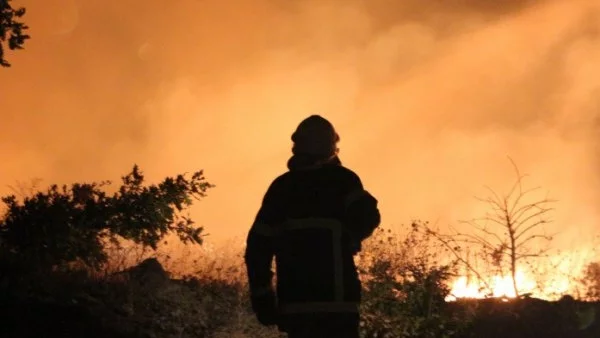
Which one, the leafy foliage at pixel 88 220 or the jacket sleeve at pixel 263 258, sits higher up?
the leafy foliage at pixel 88 220

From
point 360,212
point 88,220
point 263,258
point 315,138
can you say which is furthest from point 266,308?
point 88,220

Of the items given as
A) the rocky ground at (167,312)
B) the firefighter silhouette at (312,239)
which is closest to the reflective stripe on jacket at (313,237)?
the firefighter silhouette at (312,239)

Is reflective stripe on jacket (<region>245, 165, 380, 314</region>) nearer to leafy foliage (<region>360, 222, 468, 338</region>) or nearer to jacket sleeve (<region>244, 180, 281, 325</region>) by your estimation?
jacket sleeve (<region>244, 180, 281, 325</region>)

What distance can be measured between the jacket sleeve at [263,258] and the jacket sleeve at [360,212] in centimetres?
44

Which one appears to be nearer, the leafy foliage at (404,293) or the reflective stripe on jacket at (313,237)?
the reflective stripe on jacket at (313,237)

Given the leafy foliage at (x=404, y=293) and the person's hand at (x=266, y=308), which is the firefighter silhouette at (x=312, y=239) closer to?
the person's hand at (x=266, y=308)

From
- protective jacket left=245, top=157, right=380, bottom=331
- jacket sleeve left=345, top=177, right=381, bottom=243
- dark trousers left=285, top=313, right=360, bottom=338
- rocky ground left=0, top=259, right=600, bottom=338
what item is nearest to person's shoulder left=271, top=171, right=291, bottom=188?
protective jacket left=245, top=157, right=380, bottom=331

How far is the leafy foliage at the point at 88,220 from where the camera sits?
319 inches

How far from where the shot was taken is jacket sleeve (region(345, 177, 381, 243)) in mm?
4027

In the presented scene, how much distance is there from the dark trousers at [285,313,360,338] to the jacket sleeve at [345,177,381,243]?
1.60 ft

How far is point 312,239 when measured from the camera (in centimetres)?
400

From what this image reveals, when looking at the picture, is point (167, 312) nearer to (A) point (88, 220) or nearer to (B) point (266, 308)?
(A) point (88, 220)

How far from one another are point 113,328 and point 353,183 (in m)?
5.13

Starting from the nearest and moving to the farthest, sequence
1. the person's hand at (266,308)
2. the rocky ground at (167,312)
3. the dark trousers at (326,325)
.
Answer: the dark trousers at (326,325) → the person's hand at (266,308) → the rocky ground at (167,312)
